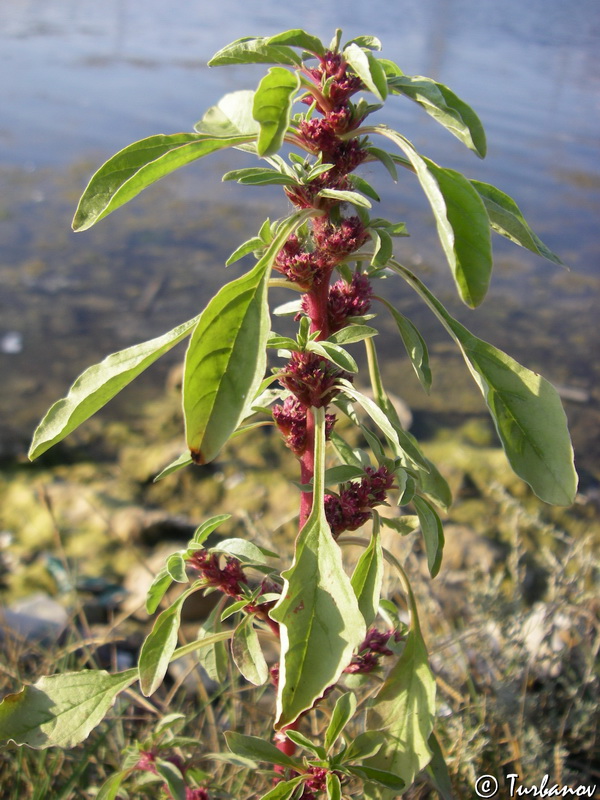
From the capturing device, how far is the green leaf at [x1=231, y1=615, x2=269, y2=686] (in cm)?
112

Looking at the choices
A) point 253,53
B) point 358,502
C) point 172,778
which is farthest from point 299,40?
point 172,778

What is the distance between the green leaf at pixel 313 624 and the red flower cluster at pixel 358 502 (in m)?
0.12

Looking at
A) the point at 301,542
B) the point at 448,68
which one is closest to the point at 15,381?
the point at 301,542

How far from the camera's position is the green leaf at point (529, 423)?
971mm

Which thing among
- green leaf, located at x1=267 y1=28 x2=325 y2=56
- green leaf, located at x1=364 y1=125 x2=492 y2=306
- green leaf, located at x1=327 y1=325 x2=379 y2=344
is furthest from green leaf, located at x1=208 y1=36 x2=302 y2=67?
green leaf, located at x1=327 y1=325 x2=379 y2=344

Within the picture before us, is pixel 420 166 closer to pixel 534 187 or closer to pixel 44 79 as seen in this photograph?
pixel 534 187

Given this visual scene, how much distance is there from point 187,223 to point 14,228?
1.26 metres

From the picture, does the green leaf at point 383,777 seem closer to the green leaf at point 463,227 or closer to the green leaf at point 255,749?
the green leaf at point 255,749

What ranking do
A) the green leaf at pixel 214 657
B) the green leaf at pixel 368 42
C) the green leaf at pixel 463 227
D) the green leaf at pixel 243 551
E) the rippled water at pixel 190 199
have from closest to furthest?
the green leaf at pixel 463 227 < the green leaf at pixel 368 42 < the green leaf at pixel 243 551 < the green leaf at pixel 214 657 < the rippled water at pixel 190 199

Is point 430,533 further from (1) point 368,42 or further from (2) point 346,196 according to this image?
(1) point 368,42

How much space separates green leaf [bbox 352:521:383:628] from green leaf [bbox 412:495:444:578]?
7 cm

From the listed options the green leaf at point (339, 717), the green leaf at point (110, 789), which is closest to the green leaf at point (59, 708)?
the green leaf at point (110, 789)

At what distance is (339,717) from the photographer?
1.14 metres

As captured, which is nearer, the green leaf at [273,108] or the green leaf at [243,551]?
the green leaf at [273,108]
